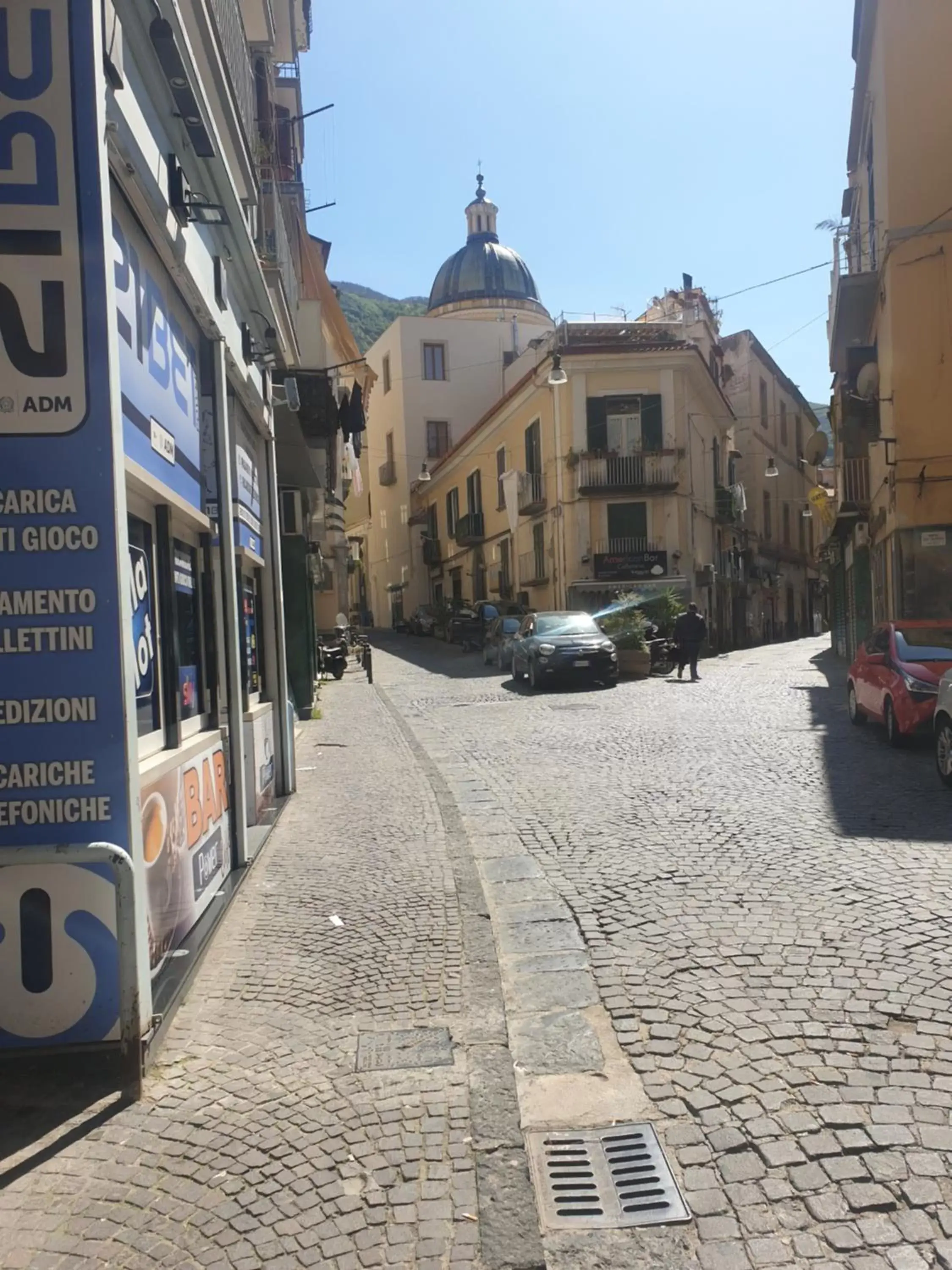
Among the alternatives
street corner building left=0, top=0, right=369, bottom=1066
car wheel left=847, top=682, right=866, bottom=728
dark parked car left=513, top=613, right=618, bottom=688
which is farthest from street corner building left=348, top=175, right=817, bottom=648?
street corner building left=0, top=0, right=369, bottom=1066

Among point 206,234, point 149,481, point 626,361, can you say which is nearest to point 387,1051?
point 149,481

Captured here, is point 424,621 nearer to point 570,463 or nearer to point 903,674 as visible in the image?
point 570,463

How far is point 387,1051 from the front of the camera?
3646 millimetres

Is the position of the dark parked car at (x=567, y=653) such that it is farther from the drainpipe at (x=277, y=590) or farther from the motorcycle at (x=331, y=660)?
the drainpipe at (x=277, y=590)

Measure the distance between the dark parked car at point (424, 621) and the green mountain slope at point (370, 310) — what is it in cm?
3003

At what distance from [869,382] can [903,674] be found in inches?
400

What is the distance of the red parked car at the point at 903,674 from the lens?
10.3 metres

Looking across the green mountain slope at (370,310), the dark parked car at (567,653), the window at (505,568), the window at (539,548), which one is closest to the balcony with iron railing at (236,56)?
the dark parked car at (567,653)

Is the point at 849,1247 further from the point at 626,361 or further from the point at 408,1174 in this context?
the point at 626,361

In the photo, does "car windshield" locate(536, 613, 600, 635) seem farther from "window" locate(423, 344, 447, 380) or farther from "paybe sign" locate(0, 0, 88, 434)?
"window" locate(423, 344, 447, 380)

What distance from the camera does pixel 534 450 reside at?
31.9 meters

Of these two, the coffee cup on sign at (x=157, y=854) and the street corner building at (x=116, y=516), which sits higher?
the street corner building at (x=116, y=516)

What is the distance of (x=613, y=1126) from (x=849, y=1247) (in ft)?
2.72

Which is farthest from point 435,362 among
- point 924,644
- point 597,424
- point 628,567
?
point 924,644
